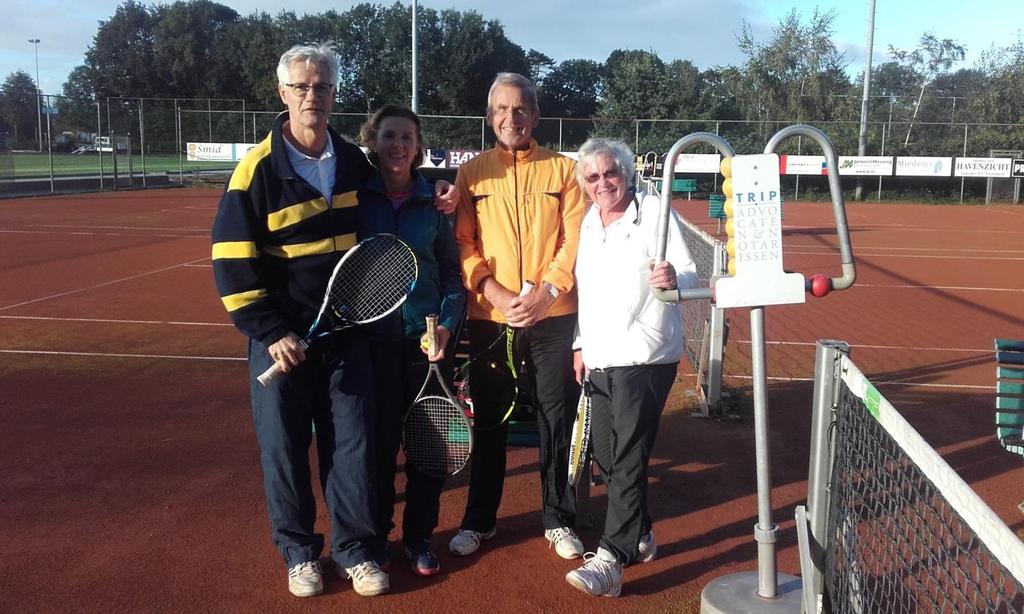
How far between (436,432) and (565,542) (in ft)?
2.56

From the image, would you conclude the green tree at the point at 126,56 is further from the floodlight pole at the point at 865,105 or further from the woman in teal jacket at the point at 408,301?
the woman in teal jacket at the point at 408,301

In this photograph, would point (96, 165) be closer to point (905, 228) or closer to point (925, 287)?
point (905, 228)

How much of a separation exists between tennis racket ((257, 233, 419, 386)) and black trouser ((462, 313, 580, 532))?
51 cm

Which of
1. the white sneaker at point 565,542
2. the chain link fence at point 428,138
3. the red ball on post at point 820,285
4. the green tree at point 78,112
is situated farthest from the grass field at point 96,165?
the red ball on post at point 820,285

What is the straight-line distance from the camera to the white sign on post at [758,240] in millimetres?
2779

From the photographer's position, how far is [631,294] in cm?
350

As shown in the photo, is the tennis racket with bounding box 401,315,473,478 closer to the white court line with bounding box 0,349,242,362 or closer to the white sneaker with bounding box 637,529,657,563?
the white sneaker with bounding box 637,529,657,563

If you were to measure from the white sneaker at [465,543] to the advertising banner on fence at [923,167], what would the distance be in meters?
30.4

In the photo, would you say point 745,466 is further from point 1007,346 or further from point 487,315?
point 487,315

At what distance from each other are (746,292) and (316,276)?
5.50 feet

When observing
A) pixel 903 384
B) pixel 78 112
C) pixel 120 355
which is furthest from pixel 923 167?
pixel 78 112

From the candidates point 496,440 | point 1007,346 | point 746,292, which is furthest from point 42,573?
point 1007,346

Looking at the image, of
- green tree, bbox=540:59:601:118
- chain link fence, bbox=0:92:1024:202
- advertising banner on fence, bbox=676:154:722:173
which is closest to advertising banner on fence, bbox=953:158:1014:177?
chain link fence, bbox=0:92:1024:202

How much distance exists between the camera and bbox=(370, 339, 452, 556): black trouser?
3.70 metres
